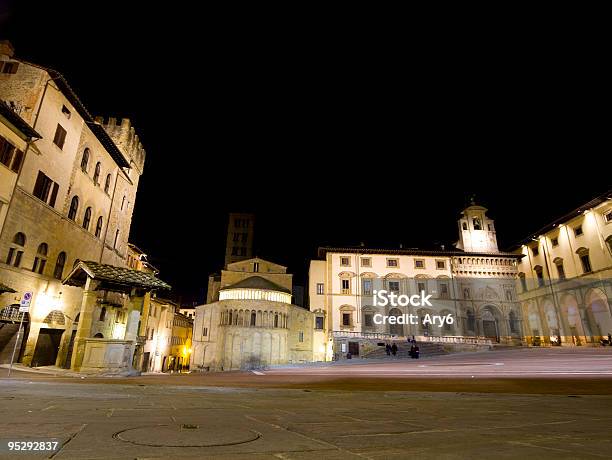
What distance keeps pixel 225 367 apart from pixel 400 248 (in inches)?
1146

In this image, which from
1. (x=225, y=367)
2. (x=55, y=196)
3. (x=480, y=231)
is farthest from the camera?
(x=480, y=231)

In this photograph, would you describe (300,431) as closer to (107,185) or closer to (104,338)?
(104,338)

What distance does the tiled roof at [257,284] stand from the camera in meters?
47.6

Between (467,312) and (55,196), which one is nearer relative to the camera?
(55,196)

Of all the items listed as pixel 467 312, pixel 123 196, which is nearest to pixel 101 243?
pixel 123 196

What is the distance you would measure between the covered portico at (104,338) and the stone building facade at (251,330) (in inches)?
1124

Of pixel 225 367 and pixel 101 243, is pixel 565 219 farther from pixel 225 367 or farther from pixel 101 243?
pixel 101 243

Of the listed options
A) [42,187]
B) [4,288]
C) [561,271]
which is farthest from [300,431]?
[561,271]

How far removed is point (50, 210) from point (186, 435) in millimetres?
22122

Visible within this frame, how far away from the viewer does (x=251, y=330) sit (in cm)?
4588

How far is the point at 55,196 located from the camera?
2084cm

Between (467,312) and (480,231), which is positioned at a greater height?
(480,231)

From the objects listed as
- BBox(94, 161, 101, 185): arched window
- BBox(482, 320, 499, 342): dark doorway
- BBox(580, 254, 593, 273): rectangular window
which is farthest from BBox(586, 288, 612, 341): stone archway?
BBox(94, 161, 101, 185): arched window

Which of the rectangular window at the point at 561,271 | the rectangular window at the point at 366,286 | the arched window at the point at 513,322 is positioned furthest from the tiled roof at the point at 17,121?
the arched window at the point at 513,322
